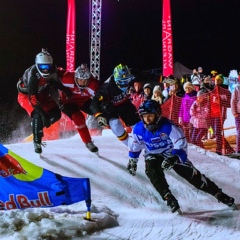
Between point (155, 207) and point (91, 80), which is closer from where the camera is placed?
point (155, 207)

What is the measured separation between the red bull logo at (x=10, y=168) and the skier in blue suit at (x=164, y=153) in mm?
1817

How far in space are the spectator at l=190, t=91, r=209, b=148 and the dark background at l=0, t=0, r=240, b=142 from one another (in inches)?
760

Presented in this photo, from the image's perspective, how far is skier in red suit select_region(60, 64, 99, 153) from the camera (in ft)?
27.0

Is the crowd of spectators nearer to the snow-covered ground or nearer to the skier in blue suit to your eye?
the snow-covered ground

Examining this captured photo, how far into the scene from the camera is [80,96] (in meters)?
8.56

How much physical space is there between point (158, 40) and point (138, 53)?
1828 mm

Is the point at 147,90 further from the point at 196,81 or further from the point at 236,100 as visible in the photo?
the point at 236,100

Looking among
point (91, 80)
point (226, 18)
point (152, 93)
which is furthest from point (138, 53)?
point (91, 80)

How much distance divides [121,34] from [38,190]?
2668cm

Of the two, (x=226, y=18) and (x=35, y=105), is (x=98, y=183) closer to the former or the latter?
(x=35, y=105)

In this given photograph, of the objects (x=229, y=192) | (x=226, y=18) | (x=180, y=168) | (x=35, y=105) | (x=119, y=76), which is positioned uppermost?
(x=226, y=18)

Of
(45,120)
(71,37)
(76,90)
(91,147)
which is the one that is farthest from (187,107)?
(71,37)

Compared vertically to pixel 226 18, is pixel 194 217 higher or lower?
lower

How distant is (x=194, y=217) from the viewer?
5.39 metres
